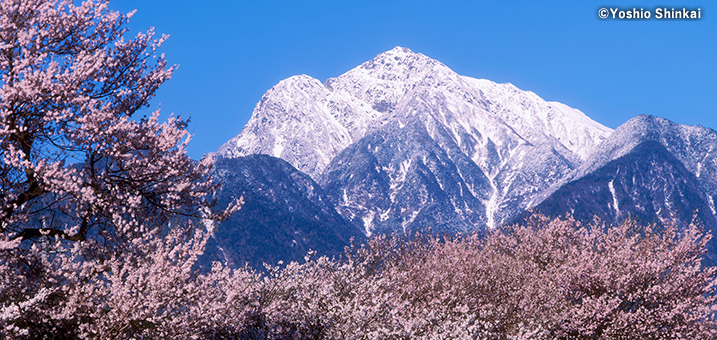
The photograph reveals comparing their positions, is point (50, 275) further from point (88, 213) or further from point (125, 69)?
point (125, 69)

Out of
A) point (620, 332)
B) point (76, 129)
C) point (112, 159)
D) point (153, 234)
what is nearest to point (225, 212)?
point (153, 234)

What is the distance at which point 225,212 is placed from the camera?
20.6 m

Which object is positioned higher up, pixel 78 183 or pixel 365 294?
pixel 78 183

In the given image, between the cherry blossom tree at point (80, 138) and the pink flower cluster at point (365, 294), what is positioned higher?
the cherry blossom tree at point (80, 138)

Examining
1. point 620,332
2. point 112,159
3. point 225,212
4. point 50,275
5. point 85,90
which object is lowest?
point 620,332

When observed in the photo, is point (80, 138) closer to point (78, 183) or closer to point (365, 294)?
point (78, 183)

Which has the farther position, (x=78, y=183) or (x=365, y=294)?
(x=365, y=294)

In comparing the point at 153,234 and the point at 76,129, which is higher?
the point at 76,129

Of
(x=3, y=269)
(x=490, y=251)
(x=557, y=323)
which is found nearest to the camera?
(x=3, y=269)

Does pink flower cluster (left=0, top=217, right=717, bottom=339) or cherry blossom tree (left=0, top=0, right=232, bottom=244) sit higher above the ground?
cherry blossom tree (left=0, top=0, right=232, bottom=244)

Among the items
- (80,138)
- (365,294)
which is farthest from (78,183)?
(365,294)

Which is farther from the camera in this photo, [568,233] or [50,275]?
[568,233]

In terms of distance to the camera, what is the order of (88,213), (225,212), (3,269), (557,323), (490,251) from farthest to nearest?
(490,251), (557,323), (225,212), (88,213), (3,269)

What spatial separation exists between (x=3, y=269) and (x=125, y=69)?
713cm
